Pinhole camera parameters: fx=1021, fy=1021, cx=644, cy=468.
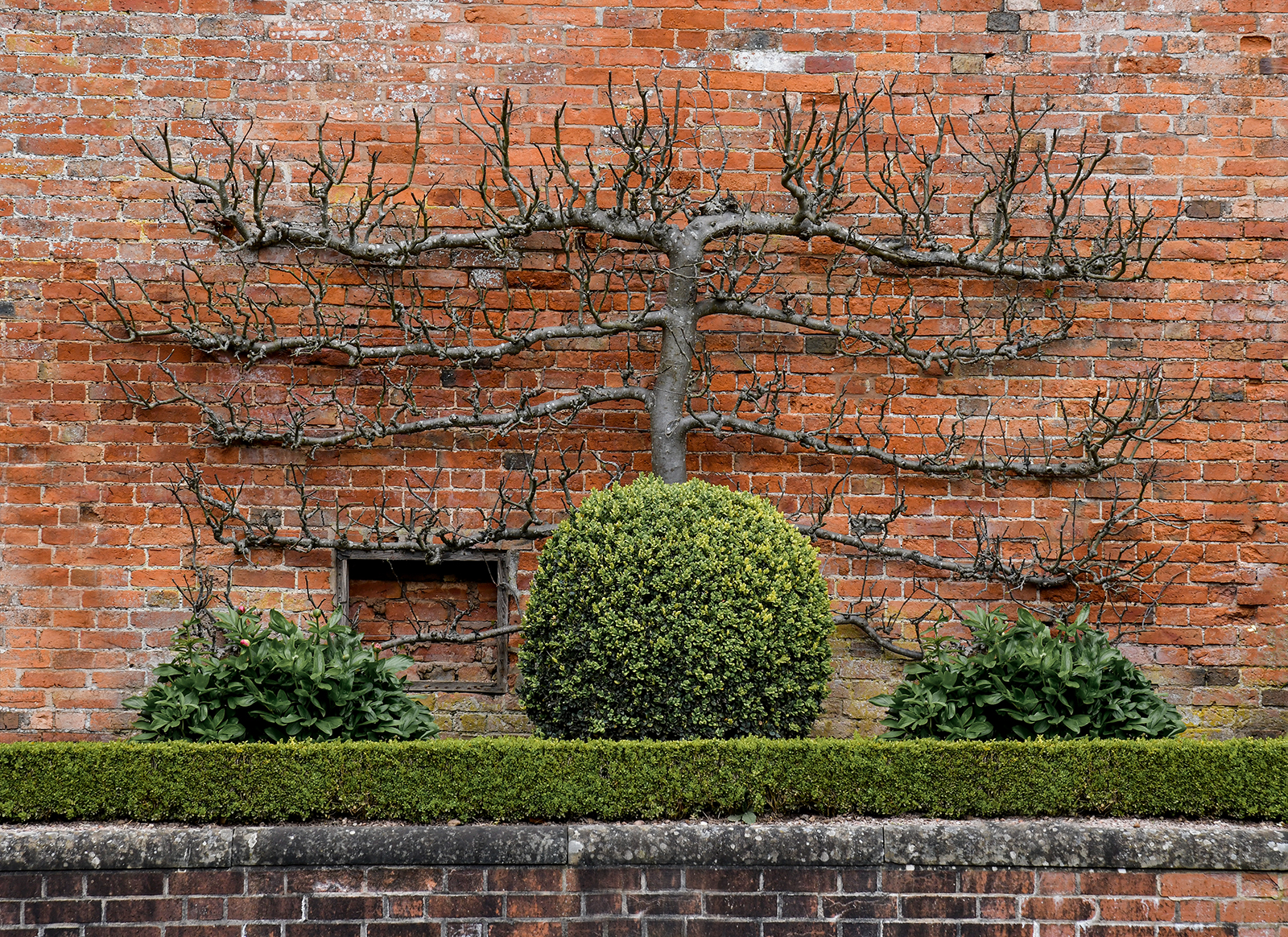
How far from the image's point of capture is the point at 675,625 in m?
3.83

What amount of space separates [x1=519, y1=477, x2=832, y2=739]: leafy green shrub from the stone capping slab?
1.66 feet

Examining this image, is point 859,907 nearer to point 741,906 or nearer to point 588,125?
point 741,906

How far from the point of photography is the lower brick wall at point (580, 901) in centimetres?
333

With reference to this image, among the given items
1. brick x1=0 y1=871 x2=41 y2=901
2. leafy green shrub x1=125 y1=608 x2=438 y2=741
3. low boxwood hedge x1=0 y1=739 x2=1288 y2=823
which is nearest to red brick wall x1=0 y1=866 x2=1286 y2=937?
brick x1=0 y1=871 x2=41 y2=901

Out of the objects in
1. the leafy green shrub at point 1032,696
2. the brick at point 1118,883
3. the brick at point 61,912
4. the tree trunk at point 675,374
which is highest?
the tree trunk at point 675,374

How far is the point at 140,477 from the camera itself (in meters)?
4.90

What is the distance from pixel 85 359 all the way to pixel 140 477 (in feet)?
2.05

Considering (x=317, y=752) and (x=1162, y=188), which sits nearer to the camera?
(x=317, y=752)

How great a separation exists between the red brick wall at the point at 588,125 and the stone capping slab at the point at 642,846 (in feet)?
5.06

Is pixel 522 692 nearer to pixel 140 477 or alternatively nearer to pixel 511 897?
pixel 511 897

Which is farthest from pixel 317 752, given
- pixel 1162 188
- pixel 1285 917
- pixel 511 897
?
pixel 1162 188

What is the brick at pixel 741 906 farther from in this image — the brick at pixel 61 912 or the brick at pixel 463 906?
the brick at pixel 61 912

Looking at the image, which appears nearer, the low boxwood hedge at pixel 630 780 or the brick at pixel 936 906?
the brick at pixel 936 906

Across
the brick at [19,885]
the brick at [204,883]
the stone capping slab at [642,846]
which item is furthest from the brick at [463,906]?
the brick at [19,885]
